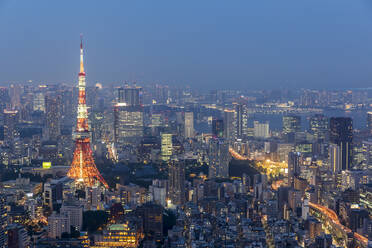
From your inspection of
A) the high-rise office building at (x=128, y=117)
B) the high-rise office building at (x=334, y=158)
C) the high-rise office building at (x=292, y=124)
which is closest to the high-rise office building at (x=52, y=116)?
the high-rise office building at (x=128, y=117)

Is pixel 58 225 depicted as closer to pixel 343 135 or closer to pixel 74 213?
pixel 74 213

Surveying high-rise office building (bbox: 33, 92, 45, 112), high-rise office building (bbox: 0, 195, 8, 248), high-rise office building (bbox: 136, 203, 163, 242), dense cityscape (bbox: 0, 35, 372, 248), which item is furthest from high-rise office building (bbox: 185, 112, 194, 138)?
high-rise office building (bbox: 0, 195, 8, 248)

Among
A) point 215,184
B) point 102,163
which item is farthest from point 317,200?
point 102,163

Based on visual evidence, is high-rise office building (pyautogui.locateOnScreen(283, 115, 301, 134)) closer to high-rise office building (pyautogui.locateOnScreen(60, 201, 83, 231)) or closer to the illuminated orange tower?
the illuminated orange tower

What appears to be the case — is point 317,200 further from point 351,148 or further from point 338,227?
point 351,148

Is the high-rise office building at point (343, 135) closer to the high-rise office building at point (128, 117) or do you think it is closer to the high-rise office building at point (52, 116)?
the high-rise office building at point (128, 117)

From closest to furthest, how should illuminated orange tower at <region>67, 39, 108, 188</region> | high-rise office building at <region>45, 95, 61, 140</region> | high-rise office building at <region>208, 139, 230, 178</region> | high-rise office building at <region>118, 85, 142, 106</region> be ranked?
illuminated orange tower at <region>67, 39, 108, 188</region> < high-rise office building at <region>208, 139, 230, 178</region> < high-rise office building at <region>45, 95, 61, 140</region> < high-rise office building at <region>118, 85, 142, 106</region>
